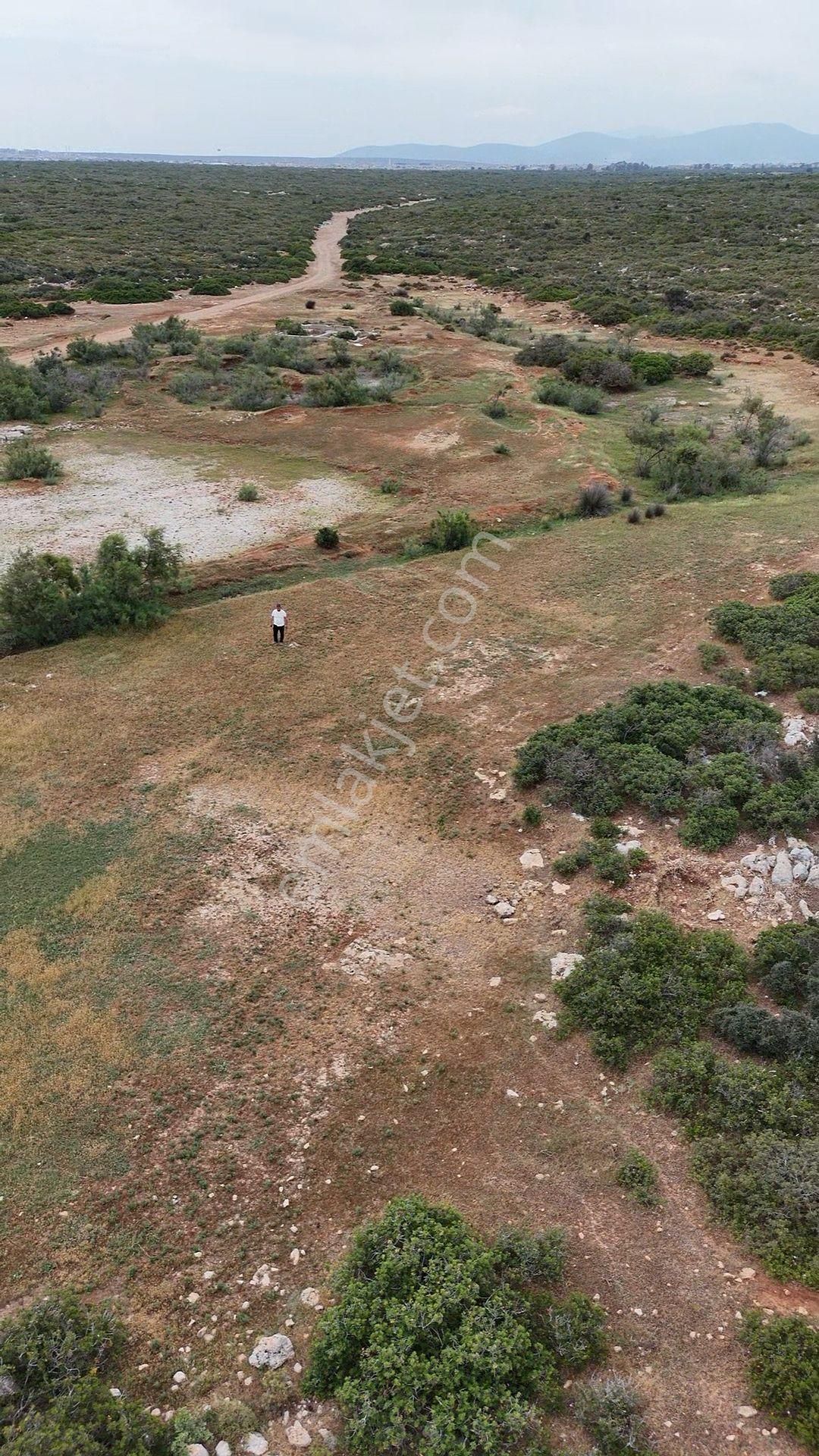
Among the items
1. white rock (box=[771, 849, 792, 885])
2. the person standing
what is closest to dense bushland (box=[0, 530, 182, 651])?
the person standing

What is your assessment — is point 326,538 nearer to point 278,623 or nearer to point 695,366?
point 278,623

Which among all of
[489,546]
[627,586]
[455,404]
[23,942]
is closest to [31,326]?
[455,404]

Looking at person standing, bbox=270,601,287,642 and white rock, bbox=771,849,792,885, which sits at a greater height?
person standing, bbox=270,601,287,642

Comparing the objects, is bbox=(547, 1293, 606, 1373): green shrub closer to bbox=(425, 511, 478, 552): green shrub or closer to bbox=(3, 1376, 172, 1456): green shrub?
bbox=(3, 1376, 172, 1456): green shrub

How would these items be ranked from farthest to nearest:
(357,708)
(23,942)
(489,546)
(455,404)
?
(455,404) → (489,546) → (357,708) → (23,942)

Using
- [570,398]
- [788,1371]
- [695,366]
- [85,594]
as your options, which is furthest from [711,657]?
[695,366]

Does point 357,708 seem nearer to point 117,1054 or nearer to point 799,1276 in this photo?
point 117,1054

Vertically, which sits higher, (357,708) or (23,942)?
(357,708)
